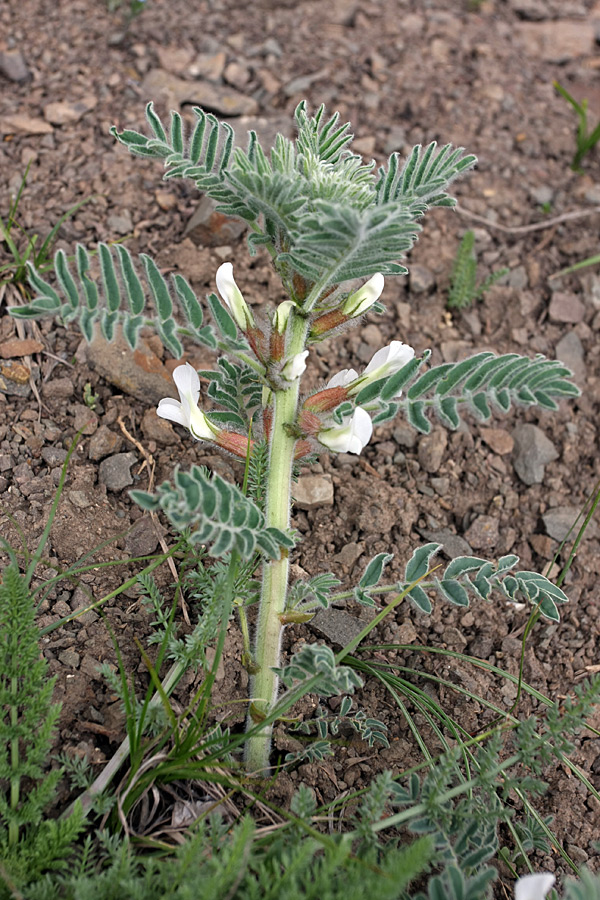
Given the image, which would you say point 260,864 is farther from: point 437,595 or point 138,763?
point 437,595

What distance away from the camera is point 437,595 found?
287 centimetres

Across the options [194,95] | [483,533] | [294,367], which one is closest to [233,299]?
[294,367]

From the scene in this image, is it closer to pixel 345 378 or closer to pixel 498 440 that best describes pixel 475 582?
pixel 345 378

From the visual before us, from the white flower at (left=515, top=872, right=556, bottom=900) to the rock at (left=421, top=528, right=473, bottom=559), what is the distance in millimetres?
1286

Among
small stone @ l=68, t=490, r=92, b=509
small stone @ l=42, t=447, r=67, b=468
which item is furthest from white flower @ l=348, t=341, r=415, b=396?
small stone @ l=42, t=447, r=67, b=468

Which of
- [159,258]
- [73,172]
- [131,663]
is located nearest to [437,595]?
[131,663]

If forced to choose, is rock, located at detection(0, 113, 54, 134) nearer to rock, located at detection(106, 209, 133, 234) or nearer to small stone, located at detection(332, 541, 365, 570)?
rock, located at detection(106, 209, 133, 234)

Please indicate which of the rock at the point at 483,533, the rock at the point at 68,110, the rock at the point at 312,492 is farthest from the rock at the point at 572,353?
the rock at the point at 68,110

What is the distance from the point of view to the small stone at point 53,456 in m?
2.78

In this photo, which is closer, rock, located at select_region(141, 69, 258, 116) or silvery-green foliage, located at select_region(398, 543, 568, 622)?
silvery-green foliage, located at select_region(398, 543, 568, 622)

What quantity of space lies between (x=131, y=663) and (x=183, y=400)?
2.74ft

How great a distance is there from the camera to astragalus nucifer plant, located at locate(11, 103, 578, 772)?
1.89m

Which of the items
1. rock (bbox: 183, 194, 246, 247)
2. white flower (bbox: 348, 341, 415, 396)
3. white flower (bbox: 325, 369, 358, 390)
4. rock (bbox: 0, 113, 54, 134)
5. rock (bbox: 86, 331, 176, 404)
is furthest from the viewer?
rock (bbox: 0, 113, 54, 134)

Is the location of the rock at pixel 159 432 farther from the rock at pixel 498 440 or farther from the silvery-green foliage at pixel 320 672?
the rock at pixel 498 440
